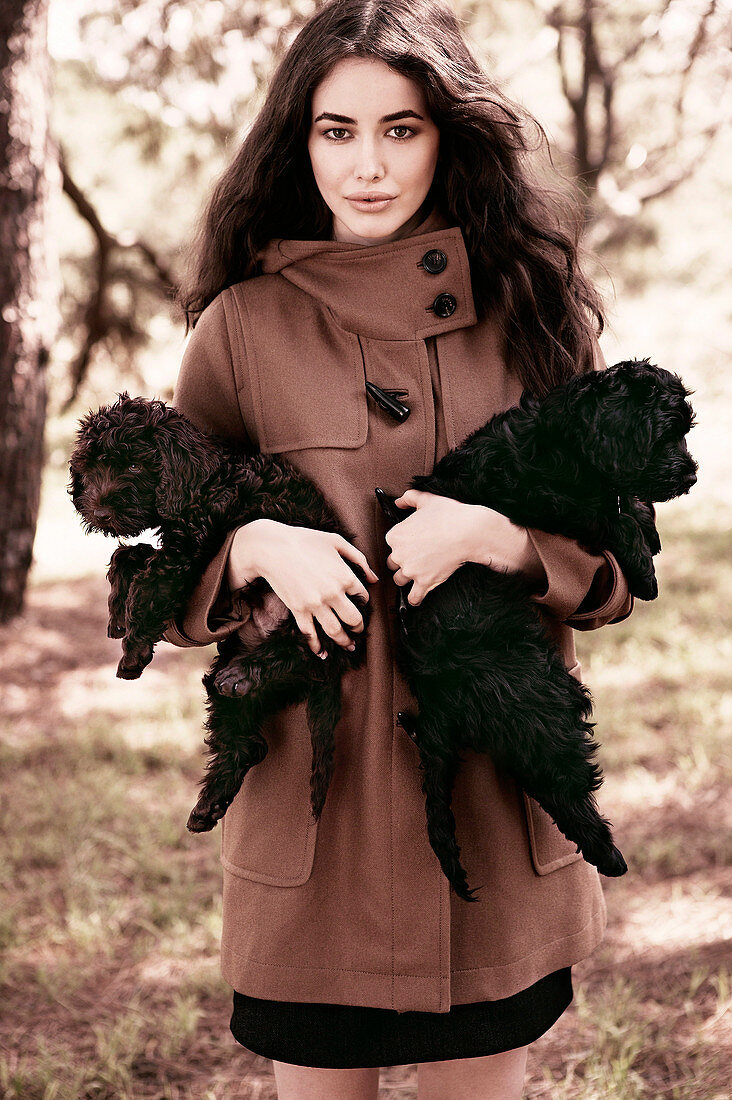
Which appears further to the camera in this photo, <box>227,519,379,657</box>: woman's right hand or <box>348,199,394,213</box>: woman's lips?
<box>348,199,394,213</box>: woman's lips

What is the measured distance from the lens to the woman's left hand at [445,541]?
155 centimetres

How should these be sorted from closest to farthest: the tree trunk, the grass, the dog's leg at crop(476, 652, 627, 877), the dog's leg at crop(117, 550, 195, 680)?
the dog's leg at crop(476, 652, 627, 877)
the dog's leg at crop(117, 550, 195, 680)
the grass
the tree trunk

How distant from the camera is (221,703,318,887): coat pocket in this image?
1625 mm

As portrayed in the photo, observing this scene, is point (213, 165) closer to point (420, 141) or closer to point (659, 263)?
point (659, 263)

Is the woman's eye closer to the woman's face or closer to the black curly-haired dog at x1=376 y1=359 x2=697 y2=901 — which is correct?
the woman's face

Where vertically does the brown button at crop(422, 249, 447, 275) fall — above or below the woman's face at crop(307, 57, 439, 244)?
below

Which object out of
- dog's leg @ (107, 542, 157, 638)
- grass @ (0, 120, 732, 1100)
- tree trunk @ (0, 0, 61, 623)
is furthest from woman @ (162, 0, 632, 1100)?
tree trunk @ (0, 0, 61, 623)

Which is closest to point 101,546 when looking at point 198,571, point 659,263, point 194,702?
point 194,702

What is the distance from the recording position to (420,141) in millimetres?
1702

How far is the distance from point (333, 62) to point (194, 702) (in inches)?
152

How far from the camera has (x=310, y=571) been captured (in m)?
1.53

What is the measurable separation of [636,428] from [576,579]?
267mm

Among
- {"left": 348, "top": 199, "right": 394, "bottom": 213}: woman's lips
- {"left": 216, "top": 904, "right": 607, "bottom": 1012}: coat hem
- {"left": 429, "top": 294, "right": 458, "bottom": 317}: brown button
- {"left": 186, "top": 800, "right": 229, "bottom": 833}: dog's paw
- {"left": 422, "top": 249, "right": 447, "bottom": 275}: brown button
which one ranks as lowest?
{"left": 216, "top": 904, "right": 607, "bottom": 1012}: coat hem

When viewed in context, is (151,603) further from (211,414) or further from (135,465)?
(211,414)
